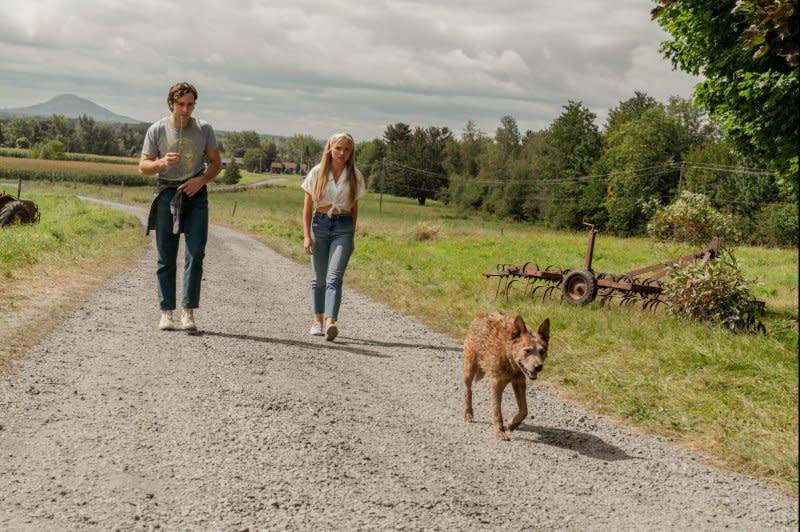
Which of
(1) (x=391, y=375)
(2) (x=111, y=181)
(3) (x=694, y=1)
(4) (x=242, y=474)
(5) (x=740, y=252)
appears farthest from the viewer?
(2) (x=111, y=181)

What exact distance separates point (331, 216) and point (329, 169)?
565 millimetres

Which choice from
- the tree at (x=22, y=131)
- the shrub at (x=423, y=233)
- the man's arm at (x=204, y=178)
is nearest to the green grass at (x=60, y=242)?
the man's arm at (x=204, y=178)

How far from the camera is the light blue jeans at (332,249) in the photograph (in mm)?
8242

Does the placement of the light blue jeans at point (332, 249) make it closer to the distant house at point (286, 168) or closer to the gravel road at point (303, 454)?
the gravel road at point (303, 454)

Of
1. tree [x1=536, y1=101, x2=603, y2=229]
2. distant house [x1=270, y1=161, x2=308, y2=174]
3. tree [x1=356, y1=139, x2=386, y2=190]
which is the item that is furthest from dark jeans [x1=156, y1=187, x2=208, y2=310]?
distant house [x1=270, y1=161, x2=308, y2=174]

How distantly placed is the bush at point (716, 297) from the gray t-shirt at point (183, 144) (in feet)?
24.6

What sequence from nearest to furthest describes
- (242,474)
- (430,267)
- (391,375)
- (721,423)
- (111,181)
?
1. (242,474)
2. (721,423)
3. (391,375)
4. (430,267)
5. (111,181)

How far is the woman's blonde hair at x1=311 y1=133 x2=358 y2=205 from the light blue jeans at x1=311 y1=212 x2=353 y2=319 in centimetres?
30

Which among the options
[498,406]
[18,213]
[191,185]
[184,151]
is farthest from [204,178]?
[18,213]

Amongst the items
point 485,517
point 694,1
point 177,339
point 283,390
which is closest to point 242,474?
point 485,517

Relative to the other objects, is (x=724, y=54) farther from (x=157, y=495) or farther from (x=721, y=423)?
(x=157, y=495)

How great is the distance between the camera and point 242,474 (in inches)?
164

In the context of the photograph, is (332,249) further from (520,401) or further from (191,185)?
(520,401)

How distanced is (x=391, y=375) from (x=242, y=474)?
10.1ft
